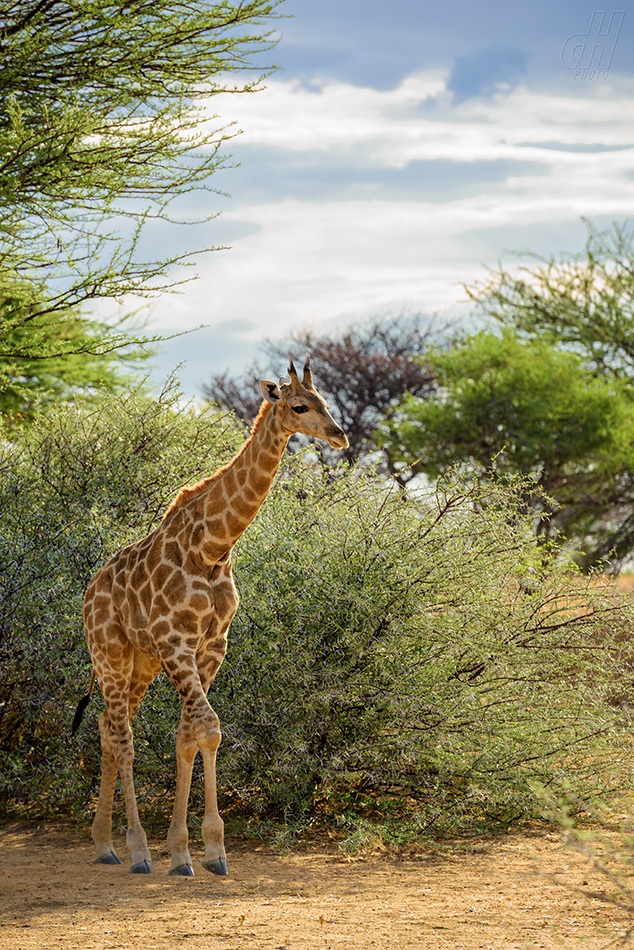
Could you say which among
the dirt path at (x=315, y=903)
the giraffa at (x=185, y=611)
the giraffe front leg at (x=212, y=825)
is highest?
the giraffa at (x=185, y=611)

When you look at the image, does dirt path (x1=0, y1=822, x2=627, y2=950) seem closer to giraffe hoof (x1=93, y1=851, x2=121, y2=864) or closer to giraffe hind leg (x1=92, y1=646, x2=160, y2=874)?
giraffe hoof (x1=93, y1=851, x2=121, y2=864)

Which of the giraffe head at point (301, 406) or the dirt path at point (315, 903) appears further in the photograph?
the giraffe head at point (301, 406)

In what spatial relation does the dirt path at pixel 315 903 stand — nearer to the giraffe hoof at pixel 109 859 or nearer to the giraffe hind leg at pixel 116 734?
the giraffe hoof at pixel 109 859

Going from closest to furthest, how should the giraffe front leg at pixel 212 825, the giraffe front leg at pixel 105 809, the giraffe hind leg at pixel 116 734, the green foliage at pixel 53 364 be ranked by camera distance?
the giraffe front leg at pixel 212 825 → the giraffe hind leg at pixel 116 734 → the giraffe front leg at pixel 105 809 → the green foliage at pixel 53 364

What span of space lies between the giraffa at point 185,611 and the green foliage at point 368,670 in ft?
2.87

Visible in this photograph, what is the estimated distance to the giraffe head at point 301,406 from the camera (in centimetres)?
507

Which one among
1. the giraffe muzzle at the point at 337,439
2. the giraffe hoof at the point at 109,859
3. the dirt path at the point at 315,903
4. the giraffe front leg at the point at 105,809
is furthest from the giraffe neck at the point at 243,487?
the giraffe hoof at the point at 109,859

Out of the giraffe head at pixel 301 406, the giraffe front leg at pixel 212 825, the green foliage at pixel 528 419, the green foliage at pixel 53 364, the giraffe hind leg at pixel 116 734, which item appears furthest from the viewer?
the green foliage at pixel 528 419

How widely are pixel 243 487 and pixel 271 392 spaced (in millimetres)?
571

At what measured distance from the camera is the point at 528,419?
22641mm

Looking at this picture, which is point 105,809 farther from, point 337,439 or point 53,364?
point 53,364

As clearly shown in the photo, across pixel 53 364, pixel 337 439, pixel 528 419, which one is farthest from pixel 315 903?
pixel 528 419

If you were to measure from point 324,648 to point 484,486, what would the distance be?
167 cm

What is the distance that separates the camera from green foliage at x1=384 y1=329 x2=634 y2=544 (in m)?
Answer: 22.7
